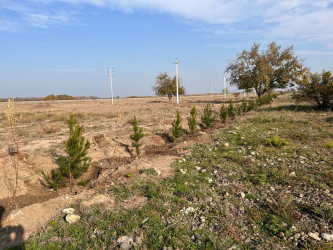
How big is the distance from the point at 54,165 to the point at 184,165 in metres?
3.23

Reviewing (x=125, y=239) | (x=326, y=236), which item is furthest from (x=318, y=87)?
(x=125, y=239)

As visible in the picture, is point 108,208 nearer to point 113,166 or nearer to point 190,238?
point 190,238

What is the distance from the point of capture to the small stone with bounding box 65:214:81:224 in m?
3.23

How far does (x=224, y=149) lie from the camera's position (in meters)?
6.71

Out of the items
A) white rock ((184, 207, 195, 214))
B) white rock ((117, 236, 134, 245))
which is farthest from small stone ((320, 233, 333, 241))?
white rock ((117, 236, 134, 245))

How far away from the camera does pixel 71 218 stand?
10.7 ft

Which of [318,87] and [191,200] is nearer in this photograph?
[191,200]

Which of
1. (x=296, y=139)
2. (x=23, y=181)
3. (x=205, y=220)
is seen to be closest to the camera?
(x=205, y=220)

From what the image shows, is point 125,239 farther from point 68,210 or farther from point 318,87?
point 318,87

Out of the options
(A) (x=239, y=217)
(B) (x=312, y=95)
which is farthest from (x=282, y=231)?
(B) (x=312, y=95)

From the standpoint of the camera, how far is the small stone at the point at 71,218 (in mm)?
3228

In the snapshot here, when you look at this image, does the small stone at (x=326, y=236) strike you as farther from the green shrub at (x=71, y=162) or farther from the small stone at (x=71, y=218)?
the green shrub at (x=71, y=162)

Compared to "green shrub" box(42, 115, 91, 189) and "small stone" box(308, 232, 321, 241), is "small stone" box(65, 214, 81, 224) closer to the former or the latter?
"green shrub" box(42, 115, 91, 189)

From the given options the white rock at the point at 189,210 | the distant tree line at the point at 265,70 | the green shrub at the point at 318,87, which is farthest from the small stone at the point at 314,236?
the distant tree line at the point at 265,70
